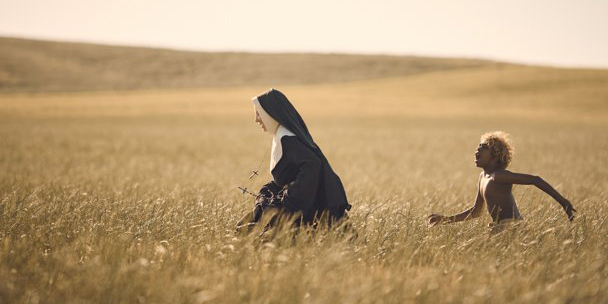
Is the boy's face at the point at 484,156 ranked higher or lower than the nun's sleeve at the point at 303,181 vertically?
higher

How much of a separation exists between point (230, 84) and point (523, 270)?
63.0 m

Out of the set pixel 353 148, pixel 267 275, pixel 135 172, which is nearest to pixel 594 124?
pixel 353 148

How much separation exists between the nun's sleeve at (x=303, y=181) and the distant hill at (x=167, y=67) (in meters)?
58.4

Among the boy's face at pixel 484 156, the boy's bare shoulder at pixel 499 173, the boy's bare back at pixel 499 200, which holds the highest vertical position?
the boy's face at pixel 484 156

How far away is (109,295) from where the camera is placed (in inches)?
120

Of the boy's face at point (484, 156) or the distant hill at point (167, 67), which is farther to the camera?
the distant hill at point (167, 67)

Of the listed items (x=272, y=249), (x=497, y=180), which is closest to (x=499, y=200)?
(x=497, y=180)

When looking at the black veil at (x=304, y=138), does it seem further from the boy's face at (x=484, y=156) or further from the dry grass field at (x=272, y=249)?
the boy's face at (x=484, y=156)

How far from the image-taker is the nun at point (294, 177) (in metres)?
4.28

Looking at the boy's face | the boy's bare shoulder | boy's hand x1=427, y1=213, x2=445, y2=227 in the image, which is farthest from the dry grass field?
the boy's face

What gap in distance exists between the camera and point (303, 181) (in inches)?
168

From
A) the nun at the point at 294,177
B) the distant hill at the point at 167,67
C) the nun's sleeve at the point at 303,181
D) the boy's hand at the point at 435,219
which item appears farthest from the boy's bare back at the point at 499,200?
the distant hill at the point at 167,67

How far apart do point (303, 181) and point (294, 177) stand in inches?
9.6

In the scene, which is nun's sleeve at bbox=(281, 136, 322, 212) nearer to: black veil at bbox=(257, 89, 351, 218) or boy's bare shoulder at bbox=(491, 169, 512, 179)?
black veil at bbox=(257, 89, 351, 218)
